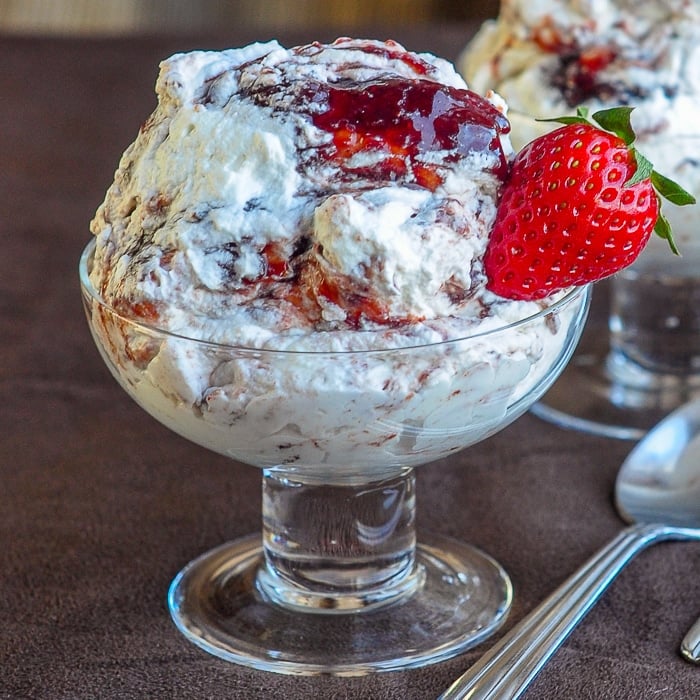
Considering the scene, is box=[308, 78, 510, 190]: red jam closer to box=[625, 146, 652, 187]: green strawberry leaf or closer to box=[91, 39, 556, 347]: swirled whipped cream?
box=[91, 39, 556, 347]: swirled whipped cream

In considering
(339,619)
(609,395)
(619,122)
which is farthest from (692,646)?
(609,395)

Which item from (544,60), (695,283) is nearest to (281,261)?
(544,60)

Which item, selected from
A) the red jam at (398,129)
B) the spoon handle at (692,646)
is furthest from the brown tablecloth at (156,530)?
the red jam at (398,129)

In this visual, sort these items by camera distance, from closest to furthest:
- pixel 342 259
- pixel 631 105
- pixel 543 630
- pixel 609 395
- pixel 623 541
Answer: pixel 342 259 < pixel 543 630 < pixel 623 541 < pixel 631 105 < pixel 609 395

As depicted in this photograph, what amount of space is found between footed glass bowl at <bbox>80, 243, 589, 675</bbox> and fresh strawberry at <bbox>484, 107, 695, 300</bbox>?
0.12 feet

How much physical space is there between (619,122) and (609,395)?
2.21 ft

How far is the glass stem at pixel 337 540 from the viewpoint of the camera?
1.00 meters

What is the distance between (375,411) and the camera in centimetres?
82

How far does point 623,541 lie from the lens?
108cm

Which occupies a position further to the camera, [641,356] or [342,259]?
[641,356]

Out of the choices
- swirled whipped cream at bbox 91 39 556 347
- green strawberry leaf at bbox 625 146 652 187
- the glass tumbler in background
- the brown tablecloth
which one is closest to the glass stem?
the brown tablecloth

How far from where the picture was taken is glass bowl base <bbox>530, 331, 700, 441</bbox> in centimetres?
138

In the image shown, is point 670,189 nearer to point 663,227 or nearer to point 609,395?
point 663,227

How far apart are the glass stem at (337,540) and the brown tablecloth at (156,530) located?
0.34 ft
